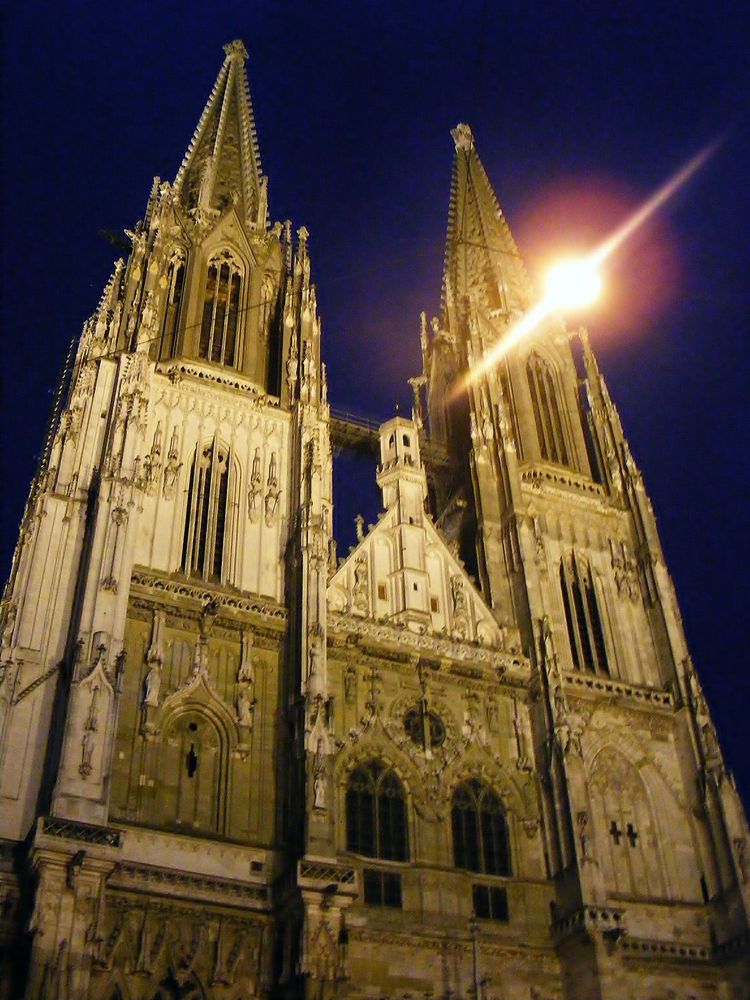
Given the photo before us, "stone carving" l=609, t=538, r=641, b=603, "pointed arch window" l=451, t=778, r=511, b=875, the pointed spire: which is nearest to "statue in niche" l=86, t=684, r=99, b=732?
"pointed arch window" l=451, t=778, r=511, b=875

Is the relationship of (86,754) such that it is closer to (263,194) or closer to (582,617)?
(582,617)

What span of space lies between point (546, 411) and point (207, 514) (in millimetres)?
14840

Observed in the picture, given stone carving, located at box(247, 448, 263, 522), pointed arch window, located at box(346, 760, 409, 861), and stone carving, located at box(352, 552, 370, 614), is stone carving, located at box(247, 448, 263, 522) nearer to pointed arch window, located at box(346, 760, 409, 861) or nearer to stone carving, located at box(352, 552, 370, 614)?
stone carving, located at box(352, 552, 370, 614)

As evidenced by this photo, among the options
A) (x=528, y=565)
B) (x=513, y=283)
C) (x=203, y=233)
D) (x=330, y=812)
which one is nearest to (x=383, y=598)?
(x=528, y=565)

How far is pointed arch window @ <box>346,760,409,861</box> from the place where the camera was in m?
24.4

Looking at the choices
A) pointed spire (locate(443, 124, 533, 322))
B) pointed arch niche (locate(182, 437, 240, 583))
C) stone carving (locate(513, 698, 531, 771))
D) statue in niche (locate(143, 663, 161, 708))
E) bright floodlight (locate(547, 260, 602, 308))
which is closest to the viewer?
statue in niche (locate(143, 663, 161, 708))

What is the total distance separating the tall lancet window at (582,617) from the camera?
1204 inches

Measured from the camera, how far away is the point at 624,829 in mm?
27188

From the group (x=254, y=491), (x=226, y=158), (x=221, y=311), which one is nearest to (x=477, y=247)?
(x=226, y=158)

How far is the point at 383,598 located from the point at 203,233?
16365 millimetres

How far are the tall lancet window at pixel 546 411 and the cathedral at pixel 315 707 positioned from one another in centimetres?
19

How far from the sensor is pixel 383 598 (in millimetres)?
29391

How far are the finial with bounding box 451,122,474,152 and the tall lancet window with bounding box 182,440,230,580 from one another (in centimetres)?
2952

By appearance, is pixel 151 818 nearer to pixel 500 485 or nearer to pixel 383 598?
pixel 383 598
